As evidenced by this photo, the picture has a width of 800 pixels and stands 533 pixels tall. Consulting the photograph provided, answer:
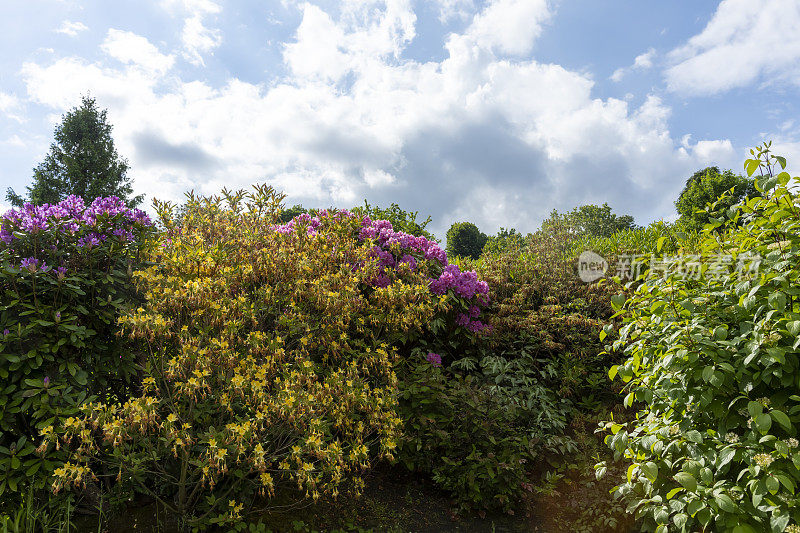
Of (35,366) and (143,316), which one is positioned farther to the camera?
(35,366)

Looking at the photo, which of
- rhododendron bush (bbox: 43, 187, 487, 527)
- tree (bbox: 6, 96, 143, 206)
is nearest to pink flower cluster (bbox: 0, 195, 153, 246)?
rhododendron bush (bbox: 43, 187, 487, 527)

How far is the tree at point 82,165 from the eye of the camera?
21.2 meters

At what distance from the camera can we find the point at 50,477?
3338mm

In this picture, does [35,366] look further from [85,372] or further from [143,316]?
[143,316]

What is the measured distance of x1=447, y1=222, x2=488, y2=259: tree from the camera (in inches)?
1124

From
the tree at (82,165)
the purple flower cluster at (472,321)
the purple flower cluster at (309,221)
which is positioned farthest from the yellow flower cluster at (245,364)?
the tree at (82,165)

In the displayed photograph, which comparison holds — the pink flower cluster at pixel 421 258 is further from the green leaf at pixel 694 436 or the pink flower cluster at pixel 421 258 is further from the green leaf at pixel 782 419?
the green leaf at pixel 782 419

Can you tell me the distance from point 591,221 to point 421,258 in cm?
1140

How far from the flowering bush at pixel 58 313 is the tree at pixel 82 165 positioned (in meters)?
20.2

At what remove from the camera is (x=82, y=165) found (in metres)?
21.6

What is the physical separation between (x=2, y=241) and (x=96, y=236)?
69cm

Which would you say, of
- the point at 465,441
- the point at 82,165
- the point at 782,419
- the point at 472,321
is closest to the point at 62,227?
the point at 465,441

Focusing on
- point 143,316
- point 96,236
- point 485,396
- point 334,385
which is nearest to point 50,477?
point 143,316

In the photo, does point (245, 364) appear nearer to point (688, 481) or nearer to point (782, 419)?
point (688, 481)
